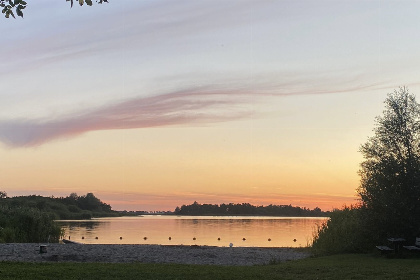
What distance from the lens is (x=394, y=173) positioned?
84.6ft

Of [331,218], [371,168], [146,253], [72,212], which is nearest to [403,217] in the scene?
[371,168]

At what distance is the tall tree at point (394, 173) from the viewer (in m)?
25.0

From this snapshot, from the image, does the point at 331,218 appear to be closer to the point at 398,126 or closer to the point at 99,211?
the point at 398,126

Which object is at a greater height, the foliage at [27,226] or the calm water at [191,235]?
the foliage at [27,226]

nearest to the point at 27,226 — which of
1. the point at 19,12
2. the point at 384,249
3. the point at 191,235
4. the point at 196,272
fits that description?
the point at 196,272

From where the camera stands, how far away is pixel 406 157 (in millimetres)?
26078

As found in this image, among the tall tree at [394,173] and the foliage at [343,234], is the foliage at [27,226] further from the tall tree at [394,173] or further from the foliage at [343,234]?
the tall tree at [394,173]

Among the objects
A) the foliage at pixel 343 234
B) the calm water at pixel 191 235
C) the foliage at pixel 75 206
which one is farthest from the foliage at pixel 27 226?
the foliage at pixel 75 206

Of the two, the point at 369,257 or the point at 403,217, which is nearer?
the point at 369,257

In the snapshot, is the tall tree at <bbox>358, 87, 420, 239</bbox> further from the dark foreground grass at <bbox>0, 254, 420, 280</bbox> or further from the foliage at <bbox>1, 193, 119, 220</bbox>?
the foliage at <bbox>1, 193, 119, 220</bbox>

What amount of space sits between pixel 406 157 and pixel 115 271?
17.6 m

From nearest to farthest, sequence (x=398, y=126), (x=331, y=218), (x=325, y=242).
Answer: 1. (x=398, y=126)
2. (x=325, y=242)
3. (x=331, y=218)

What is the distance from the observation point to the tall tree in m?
25.0

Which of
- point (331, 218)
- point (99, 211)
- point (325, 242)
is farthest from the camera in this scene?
point (99, 211)
